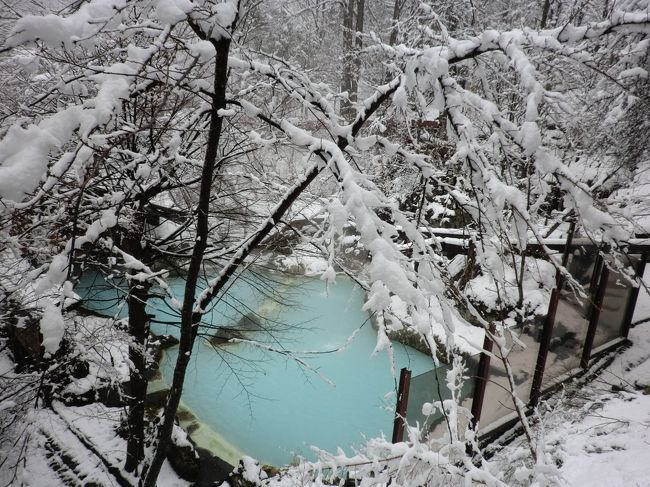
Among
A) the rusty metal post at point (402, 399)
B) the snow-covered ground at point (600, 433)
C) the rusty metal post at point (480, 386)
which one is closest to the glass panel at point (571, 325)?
the snow-covered ground at point (600, 433)

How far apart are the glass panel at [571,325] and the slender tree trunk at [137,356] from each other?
6478mm

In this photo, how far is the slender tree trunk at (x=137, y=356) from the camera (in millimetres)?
4609

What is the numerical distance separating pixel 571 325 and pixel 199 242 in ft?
23.2

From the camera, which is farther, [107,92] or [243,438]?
[243,438]

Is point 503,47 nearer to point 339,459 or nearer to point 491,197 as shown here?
point 491,197

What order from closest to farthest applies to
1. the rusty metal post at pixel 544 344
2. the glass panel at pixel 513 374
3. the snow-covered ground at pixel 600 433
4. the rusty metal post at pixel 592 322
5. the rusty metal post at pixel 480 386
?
the snow-covered ground at pixel 600 433, the rusty metal post at pixel 480 386, the glass panel at pixel 513 374, the rusty metal post at pixel 544 344, the rusty metal post at pixel 592 322

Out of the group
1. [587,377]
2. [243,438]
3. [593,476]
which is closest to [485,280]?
[587,377]

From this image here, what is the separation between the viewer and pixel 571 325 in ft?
22.7

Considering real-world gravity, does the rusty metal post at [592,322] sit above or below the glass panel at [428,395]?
above

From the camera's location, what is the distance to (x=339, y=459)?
12.7 feet

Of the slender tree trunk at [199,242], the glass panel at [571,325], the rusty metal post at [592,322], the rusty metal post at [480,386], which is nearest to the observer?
the slender tree trunk at [199,242]

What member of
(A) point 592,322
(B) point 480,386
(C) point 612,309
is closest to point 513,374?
(B) point 480,386

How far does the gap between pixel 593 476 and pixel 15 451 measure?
7.79m

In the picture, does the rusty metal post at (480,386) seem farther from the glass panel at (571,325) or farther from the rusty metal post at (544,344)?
the glass panel at (571,325)
